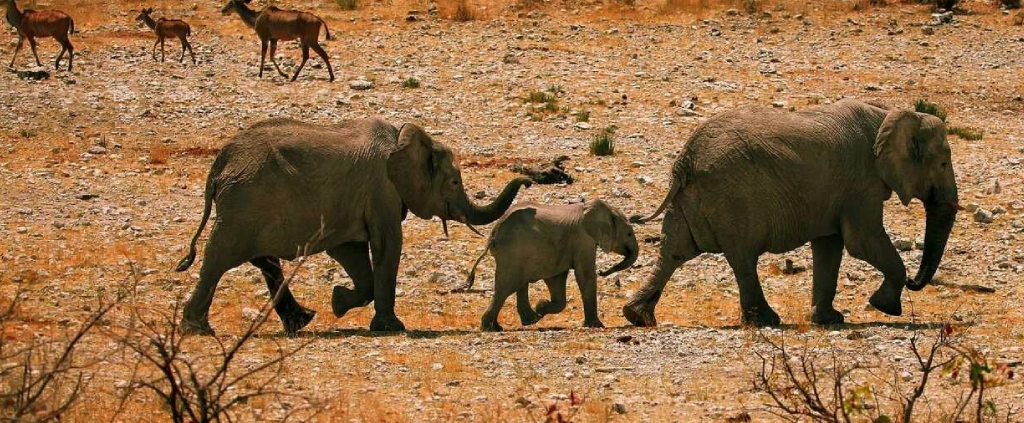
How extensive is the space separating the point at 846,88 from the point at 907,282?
13050 millimetres

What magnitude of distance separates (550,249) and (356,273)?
5.25 ft

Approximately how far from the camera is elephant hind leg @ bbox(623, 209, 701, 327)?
14.9 m

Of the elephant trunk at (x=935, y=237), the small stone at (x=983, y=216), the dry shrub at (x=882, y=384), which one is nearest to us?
the dry shrub at (x=882, y=384)

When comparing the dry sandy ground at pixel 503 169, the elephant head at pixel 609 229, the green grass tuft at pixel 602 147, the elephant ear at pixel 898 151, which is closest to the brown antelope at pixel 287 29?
the dry sandy ground at pixel 503 169

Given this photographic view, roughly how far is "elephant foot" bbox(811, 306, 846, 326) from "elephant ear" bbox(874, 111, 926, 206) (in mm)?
1069

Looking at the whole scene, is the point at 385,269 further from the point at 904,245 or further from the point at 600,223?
the point at 904,245

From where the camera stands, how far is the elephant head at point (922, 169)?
14.6 meters

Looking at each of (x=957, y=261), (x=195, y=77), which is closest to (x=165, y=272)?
(x=957, y=261)

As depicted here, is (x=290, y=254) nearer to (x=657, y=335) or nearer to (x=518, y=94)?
(x=657, y=335)

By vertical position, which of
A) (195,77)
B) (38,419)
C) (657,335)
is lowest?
(195,77)

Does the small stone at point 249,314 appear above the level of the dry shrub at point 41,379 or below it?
below

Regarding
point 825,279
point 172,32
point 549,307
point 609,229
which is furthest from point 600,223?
point 172,32

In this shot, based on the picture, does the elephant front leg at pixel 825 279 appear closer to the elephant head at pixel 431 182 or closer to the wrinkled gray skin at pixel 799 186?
the wrinkled gray skin at pixel 799 186

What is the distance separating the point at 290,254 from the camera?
14305 mm
